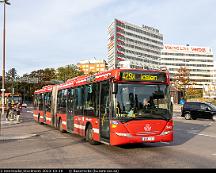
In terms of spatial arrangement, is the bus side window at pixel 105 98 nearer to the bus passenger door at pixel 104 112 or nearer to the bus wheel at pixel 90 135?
the bus passenger door at pixel 104 112

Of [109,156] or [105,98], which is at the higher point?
[105,98]

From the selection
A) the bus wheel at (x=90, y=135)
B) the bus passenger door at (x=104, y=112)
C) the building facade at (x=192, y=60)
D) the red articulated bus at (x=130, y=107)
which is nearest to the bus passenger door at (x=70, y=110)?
the bus wheel at (x=90, y=135)

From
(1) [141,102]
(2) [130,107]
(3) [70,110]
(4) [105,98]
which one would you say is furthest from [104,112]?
(3) [70,110]

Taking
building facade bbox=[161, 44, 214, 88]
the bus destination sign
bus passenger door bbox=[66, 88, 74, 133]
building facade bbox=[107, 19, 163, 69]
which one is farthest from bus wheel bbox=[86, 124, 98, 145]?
building facade bbox=[161, 44, 214, 88]

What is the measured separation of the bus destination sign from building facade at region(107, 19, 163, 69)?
128415mm

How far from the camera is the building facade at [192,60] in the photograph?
184625 millimetres

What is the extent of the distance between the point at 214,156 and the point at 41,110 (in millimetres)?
17141

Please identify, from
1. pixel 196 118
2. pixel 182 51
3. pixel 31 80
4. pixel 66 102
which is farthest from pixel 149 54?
pixel 66 102

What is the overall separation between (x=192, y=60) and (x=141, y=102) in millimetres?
184159

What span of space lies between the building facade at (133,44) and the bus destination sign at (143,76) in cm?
12842

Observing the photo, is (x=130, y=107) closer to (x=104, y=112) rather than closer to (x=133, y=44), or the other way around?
(x=104, y=112)

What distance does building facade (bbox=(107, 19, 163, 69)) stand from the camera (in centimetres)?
15388

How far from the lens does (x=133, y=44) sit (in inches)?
6476

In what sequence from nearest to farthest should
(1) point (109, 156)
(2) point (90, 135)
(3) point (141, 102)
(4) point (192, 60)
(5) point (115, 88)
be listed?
(1) point (109, 156)
(5) point (115, 88)
(3) point (141, 102)
(2) point (90, 135)
(4) point (192, 60)
